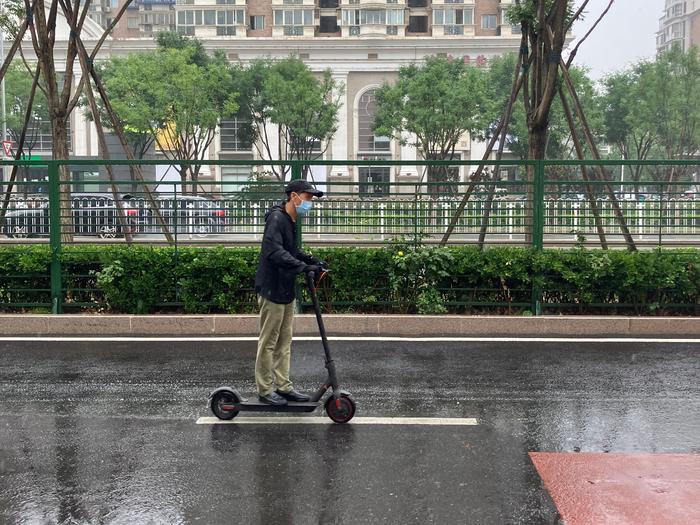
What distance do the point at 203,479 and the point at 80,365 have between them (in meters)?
3.75

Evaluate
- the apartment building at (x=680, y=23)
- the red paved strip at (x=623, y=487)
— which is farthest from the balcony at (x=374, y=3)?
the red paved strip at (x=623, y=487)

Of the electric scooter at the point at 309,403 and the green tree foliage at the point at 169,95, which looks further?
the green tree foliage at the point at 169,95

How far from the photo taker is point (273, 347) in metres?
6.68

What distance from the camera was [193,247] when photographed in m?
11.1

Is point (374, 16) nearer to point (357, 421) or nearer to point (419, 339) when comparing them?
point (419, 339)

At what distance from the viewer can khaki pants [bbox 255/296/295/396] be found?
661 centimetres

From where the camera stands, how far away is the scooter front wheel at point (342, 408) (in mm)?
6457

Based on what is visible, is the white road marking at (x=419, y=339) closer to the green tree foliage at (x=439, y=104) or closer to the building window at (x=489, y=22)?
the green tree foliage at (x=439, y=104)

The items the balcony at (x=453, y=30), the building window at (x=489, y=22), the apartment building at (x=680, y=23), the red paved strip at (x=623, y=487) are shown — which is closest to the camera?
the red paved strip at (x=623, y=487)

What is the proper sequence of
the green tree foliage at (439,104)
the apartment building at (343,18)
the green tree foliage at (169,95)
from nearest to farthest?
the green tree foliage at (169,95)
the green tree foliage at (439,104)
the apartment building at (343,18)

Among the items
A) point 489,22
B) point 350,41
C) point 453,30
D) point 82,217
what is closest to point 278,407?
point 82,217

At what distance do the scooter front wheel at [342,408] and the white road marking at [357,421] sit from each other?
79 millimetres

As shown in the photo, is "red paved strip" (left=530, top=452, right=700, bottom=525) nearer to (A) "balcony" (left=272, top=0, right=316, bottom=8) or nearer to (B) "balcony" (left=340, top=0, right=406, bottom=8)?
(B) "balcony" (left=340, top=0, right=406, bottom=8)

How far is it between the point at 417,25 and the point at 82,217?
209ft
